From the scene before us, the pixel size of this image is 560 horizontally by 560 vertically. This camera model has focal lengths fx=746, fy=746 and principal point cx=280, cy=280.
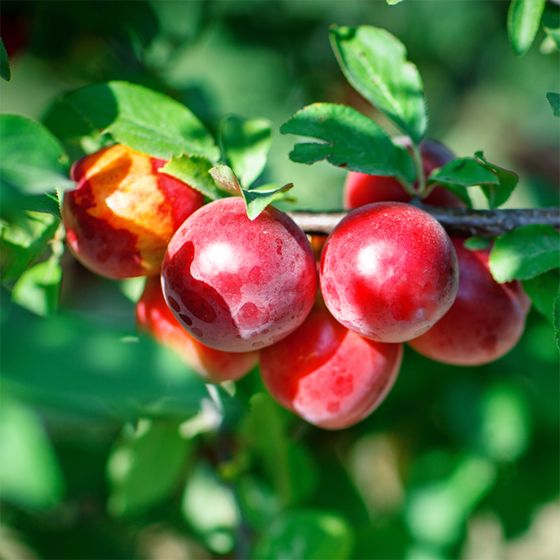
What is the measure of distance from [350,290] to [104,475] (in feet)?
2.97

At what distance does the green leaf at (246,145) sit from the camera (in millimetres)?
884

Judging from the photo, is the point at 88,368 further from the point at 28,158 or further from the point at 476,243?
the point at 476,243

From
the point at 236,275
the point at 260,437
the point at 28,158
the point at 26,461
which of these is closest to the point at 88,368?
the point at 26,461

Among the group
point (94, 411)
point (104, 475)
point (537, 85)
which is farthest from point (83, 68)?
point (537, 85)

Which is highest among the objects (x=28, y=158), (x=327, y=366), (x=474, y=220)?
(x=28, y=158)

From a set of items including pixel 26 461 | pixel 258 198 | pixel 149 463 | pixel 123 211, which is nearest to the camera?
pixel 26 461

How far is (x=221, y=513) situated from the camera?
1265 mm

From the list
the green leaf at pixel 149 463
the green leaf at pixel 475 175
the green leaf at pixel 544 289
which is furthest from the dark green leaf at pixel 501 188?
the green leaf at pixel 149 463

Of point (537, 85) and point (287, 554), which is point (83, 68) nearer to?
point (287, 554)

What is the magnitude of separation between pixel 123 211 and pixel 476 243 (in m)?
0.38

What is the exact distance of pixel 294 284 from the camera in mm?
711

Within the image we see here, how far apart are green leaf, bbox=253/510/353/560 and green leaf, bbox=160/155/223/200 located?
1.77 ft

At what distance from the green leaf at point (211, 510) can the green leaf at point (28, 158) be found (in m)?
0.84

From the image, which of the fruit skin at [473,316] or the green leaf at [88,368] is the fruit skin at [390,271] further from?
the green leaf at [88,368]
